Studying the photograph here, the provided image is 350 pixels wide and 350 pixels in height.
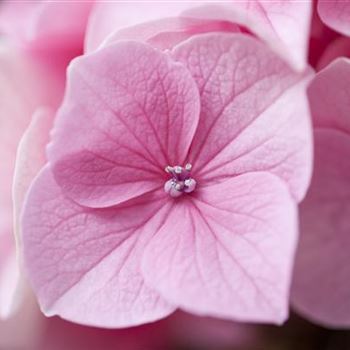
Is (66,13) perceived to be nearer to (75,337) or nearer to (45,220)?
(45,220)

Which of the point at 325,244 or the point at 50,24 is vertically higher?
the point at 50,24

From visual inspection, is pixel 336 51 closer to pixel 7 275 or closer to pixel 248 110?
pixel 248 110

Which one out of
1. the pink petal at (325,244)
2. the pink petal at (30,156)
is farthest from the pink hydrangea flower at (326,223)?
the pink petal at (30,156)

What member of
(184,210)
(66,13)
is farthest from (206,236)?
(66,13)

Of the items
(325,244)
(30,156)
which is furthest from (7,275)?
(325,244)

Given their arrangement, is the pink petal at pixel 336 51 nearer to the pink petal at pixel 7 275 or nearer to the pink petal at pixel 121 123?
the pink petal at pixel 121 123

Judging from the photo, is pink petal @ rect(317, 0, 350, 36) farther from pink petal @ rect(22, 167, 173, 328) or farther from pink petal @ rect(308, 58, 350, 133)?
pink petal @ rect(22, 167, 173, 328)
